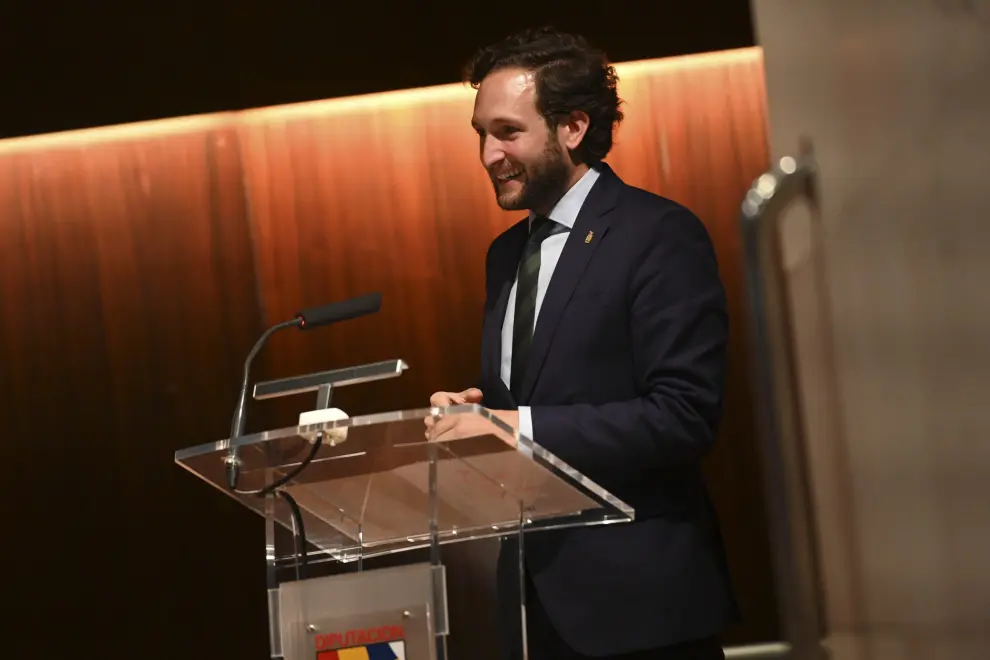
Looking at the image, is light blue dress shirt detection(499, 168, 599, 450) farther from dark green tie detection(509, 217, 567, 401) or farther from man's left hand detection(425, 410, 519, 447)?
man's left hand detection(425, 410, 519, 447)

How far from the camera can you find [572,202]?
7.92ft

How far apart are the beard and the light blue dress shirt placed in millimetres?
24

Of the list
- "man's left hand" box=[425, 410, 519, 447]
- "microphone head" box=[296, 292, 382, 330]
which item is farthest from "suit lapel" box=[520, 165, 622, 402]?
"man's left hand" box=[425, 410, 519, 447]

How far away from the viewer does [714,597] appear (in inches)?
78.8

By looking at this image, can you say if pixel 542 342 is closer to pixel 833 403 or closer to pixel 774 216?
pixel 833 403

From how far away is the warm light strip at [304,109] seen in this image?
12.3 feet

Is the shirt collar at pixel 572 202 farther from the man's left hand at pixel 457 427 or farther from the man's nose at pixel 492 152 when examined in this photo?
the man's left hand at pixel 457 427

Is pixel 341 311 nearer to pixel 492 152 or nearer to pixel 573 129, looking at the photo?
pixel 492 152

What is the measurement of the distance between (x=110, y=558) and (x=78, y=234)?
1013 mm

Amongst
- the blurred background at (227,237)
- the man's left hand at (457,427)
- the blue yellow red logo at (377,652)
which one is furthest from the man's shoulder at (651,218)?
the blurred background at (227,237)

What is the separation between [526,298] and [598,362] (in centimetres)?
23

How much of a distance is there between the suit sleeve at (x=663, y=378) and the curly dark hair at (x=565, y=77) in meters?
0.37

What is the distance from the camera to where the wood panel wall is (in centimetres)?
369

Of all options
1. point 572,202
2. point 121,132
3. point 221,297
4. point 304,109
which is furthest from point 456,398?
point 121,132
